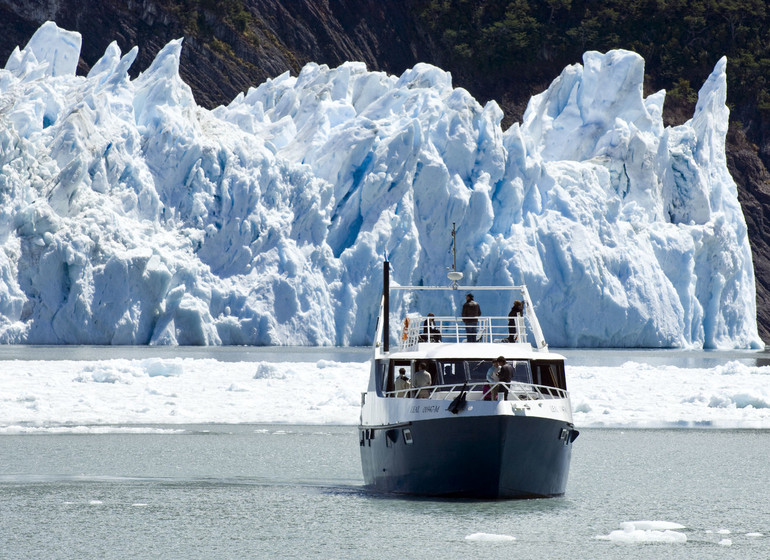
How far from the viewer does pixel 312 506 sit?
447 inches

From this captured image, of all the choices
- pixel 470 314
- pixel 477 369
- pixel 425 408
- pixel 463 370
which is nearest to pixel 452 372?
pixel 463 370

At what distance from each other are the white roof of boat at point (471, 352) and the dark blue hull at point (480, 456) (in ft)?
2.30

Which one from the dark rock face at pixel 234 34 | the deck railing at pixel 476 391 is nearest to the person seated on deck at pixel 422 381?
the deck railing at pixel 476 391

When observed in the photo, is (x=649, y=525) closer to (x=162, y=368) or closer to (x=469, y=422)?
(x=469, y=422)

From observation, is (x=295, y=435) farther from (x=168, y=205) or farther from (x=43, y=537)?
(x=168, y=205)

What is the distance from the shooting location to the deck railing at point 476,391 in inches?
427

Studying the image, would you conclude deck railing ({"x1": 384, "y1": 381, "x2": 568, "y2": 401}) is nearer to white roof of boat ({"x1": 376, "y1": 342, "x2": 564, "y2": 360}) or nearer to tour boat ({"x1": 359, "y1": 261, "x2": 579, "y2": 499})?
tour boat ({"x1": 359, "y1": 261, "x2": 579, "y2": 499})

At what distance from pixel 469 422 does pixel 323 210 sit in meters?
26.3

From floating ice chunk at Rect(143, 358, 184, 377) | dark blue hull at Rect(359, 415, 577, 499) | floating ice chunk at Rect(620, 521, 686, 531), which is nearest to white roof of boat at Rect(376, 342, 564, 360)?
dark blue hull at Rect(359, 415, 577, 499)

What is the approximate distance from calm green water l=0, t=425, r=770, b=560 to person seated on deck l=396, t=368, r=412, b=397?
1015 mm

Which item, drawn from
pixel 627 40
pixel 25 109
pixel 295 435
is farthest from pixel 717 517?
pixel 627 40

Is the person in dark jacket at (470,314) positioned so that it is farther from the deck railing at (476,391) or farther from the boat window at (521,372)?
the deck railing at (476,391)

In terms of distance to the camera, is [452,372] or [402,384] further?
[402,384]

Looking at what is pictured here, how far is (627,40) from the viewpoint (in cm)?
7738
